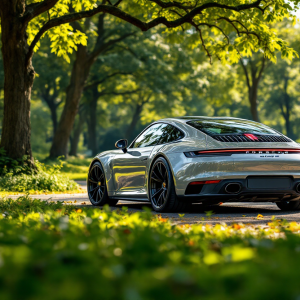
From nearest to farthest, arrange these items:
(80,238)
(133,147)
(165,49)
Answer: (80,238)
(133,147)
(165,49)

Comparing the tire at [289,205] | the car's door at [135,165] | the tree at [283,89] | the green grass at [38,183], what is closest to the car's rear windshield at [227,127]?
the car's door at [135,165]

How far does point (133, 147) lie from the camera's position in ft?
29.3

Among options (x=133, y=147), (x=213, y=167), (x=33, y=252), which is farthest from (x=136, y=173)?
(x=33, y=252)

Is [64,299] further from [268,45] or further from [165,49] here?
[165,49]

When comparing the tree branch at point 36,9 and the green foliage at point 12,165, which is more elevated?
the tree branch at point 36,9

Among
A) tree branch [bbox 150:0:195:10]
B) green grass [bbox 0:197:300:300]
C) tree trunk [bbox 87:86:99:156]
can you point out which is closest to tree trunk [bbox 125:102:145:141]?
tree trunk [bbox 87:86:99:156]

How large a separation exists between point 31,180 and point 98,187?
3.59 meters

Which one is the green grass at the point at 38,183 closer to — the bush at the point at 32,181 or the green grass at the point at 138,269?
the bush at the point at 32,181

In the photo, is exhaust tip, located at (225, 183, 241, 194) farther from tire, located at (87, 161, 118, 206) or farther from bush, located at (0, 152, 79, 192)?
bush, located at (0, 152, 79, 192)

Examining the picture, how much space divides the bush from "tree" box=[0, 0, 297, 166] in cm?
41

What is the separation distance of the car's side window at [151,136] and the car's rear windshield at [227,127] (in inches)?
23.9

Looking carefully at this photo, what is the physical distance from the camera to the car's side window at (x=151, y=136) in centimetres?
820

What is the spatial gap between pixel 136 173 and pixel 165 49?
25.3 meters

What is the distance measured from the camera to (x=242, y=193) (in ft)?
22.7
